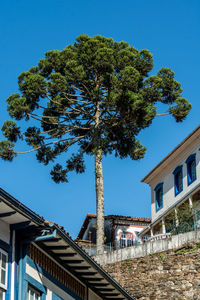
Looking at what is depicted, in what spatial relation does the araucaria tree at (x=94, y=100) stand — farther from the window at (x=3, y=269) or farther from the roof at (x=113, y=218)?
the window at (x=3, y=269)

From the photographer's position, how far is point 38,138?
40.3m

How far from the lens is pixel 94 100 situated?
125 feet

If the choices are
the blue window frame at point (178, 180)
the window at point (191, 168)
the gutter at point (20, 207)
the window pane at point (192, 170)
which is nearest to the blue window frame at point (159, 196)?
the blue window frame at point (178, 180)

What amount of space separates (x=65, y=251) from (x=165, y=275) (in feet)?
41.0

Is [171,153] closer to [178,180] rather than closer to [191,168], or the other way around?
[178,180]

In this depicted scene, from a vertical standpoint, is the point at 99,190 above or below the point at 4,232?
above

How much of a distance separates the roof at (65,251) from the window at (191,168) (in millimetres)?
17550

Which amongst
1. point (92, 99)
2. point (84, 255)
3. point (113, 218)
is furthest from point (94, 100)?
point (84, 255)

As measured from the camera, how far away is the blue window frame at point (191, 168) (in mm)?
37312

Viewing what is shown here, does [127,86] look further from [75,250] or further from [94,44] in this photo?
[75,250]

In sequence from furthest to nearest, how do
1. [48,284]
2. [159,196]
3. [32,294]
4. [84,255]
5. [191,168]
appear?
[159,196], [191,168], [84,255], [48,284], [32,294]

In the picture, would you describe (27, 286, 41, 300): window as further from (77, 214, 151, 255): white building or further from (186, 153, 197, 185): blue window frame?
(77, 214, 151, 255): white building

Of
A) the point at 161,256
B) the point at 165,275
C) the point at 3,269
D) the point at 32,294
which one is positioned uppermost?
the point at 161,256

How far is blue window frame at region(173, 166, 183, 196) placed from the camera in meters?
38.6
